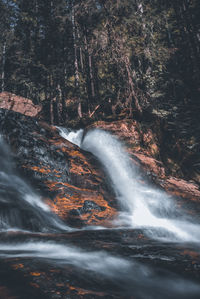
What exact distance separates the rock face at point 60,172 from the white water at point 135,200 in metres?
0.51

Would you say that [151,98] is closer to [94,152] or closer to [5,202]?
[94,152]

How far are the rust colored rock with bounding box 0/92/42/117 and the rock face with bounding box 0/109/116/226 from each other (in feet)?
29.8

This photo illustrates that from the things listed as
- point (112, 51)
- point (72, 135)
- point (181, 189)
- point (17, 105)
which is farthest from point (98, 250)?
point (17, 105)

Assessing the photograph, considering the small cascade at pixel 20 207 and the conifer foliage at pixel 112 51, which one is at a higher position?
the conifer foliage at pixel 112 51

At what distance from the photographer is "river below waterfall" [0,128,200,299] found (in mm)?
1850

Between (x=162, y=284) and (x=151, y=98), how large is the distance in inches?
372

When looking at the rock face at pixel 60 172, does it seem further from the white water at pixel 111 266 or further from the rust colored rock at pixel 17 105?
the rust colored rock at pixel 17 105

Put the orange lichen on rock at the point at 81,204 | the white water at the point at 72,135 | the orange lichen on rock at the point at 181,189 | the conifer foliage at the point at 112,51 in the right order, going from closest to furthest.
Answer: the orange lichen on rock at the point at 81,204 → the orange lichen on rock at the point at 181,189 → the white water at the point at 72,135 → the conifer foliage at the point at 112,51

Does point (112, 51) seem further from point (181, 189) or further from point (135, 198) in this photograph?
point (135, 198)

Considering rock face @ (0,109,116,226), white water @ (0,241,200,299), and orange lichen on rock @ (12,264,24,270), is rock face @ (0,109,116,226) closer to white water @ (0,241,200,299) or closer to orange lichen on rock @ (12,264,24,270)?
white water @ (0,241,200,299)

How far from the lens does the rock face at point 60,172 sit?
4922 mm

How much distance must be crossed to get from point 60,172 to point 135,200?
7.10 feet

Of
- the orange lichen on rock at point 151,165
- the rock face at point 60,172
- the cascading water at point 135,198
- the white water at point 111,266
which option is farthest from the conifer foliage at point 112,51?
the white water at point 111,266

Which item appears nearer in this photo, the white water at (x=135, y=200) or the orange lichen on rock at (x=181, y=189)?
the white water at (x=135, y=200)
